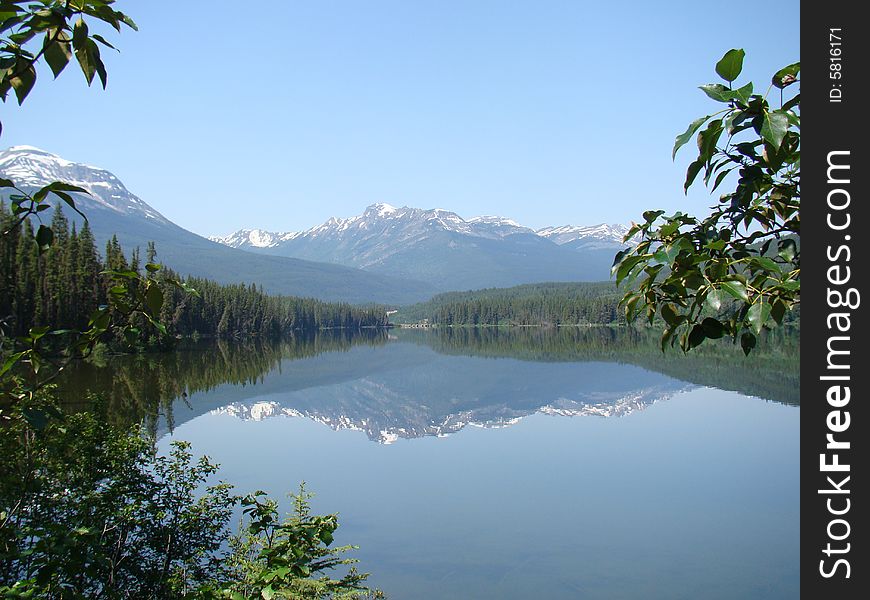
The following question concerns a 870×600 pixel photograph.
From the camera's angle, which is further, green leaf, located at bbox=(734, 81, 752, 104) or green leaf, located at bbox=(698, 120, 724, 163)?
green leaf, located at bbox=(698, 120, 724, 163)

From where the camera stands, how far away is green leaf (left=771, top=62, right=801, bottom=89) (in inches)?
67.4

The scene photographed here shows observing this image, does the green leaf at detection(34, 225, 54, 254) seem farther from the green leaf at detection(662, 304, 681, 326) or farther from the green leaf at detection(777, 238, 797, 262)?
the green leaf at detection(777, 238, 797, 262)

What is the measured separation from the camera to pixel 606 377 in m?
49.8

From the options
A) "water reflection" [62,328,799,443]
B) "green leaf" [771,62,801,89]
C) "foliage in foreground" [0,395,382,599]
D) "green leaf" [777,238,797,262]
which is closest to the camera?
"green leaf" [771,62,801,89]

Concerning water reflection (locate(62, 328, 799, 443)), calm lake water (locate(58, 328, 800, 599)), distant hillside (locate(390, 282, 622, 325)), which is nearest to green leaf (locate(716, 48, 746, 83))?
calm lake water (locate(58, 328, 800, 599))

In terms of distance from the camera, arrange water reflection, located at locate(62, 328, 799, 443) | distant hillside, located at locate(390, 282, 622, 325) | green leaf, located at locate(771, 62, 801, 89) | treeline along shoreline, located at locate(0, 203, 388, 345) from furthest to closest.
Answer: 1. distant hillside, located at locate(390, 282, 622, 325)
2. treeline along shoreline, located at locate(0, 203, 388, 345)
3. water reflection, located at locate(62, 328, 799, 443)
4. green leaf, located at locate(771, 62, 801, 89)

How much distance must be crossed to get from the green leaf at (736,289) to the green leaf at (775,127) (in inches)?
12.8

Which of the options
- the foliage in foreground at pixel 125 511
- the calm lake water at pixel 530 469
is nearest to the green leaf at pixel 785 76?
the foliage in foreground at pixel 125 511

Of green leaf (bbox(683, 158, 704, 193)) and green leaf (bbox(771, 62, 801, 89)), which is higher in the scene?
green leaf (bbox(771, 62, 801, 89))

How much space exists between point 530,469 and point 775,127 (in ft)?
67.5

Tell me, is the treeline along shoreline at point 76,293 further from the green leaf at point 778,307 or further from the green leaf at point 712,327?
the green leaf at point 778,307

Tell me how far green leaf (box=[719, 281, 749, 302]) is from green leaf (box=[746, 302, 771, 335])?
3cm
